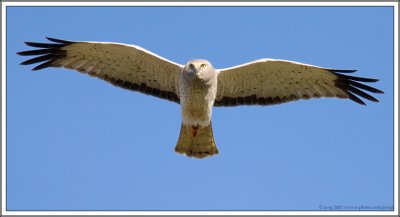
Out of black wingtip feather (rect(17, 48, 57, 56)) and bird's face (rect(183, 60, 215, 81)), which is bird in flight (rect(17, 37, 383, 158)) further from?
bird's face (rect(183, 60, 215, 81))

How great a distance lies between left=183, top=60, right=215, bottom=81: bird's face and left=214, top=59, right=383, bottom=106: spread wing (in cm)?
53

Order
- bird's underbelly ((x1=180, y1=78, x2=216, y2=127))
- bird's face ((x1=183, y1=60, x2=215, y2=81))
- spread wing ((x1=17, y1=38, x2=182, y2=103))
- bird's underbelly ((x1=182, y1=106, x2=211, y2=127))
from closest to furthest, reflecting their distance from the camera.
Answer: bird's face ((x1=183, y1=60, x2=215, y2=81)), bird's underbelly ((x1=180, y1=78, x2=216, y2=127)), bird's underbelly ((x1=182, y1=106, x2=211, y2=127)), spread wing ((x1=17, y1=38, x2=182, y2=103))

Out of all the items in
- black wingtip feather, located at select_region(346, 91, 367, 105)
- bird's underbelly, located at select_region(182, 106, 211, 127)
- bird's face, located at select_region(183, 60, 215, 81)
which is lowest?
bird's underbelly, located at select_region(182, 106, 211, 127)

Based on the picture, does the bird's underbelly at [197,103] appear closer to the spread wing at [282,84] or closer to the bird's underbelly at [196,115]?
the bird's underbelly at [196,115]

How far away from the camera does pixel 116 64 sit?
11.3 metres

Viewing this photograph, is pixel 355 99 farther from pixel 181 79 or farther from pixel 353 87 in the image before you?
pixel 181 79

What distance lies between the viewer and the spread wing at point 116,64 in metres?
11.0

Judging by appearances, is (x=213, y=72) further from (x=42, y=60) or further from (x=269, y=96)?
(x=42, y=60)

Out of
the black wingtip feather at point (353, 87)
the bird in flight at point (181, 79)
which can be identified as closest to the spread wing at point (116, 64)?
the bird in flight at point (181, 79)

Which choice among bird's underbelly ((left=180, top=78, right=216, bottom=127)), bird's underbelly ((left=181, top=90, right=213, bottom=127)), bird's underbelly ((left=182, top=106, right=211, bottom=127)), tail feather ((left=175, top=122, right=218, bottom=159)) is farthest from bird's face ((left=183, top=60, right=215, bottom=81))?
tail feather ((left=175, top=122, right=218, bottom=159))

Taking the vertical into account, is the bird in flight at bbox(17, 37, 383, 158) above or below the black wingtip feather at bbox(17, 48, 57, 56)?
below

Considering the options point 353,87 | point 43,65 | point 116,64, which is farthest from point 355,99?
point 43,65

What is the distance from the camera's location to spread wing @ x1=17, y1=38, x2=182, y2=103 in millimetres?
11039

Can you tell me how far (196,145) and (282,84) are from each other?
1.76 meters
